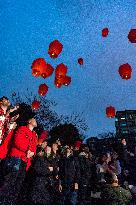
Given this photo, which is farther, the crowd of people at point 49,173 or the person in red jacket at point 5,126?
the person in red jacket at point 5,126

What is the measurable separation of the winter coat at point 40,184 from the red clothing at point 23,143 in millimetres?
1138

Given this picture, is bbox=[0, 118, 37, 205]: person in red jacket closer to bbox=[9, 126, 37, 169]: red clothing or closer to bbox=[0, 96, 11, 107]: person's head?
bbox=[9, 126, 37, 169]: red clothing

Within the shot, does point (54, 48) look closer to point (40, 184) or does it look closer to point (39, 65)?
point (39, 65)

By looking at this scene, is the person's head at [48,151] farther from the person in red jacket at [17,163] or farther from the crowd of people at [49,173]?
the person in red jacket at [17,163]

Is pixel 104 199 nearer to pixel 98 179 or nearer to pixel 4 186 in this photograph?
pixel 4 186

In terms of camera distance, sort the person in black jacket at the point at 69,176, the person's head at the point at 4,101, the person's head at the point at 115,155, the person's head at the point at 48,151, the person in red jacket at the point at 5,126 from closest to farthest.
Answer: the person in red jacket at the point at 5,126, the person's head at the point at 4,101, the person's head at the point at 48,151, the person in black jacket at the point at 69,176, the person's head at the point at 115,155

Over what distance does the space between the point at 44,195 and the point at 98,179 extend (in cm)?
448

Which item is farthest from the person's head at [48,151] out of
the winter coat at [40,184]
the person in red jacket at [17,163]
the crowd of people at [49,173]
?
the person in red jacket at [17,163]

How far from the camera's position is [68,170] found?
12.0 meters

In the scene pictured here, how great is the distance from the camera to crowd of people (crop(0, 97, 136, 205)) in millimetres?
7215

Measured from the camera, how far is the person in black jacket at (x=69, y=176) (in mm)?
11539

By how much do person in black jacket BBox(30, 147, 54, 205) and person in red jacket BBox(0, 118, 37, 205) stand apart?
3.65 feet

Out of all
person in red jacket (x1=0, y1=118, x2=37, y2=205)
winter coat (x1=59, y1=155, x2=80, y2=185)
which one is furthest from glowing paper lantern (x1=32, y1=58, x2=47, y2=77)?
person in red jacket (x1=0, y1=118, x2=37, y2=205)

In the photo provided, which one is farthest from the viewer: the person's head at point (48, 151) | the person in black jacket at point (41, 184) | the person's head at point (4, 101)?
the person's head at point (48, 151)
